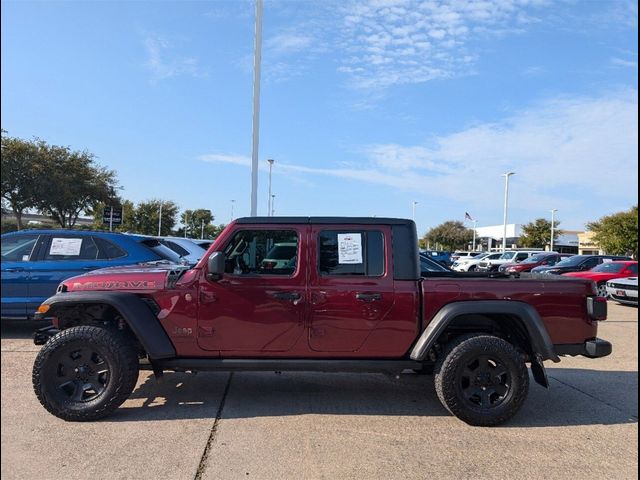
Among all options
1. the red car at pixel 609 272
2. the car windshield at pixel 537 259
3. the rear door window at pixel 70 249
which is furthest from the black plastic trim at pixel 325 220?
the car windshield at pixel 537 259

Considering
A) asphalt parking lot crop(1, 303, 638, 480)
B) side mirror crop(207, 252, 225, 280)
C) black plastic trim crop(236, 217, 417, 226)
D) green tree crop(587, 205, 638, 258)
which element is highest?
green tree crop(587, 205, 638, 258)

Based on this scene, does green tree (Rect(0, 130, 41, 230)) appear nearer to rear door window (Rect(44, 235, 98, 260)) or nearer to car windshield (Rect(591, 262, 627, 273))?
rear door window (Rect(44, 235, 98, 260))

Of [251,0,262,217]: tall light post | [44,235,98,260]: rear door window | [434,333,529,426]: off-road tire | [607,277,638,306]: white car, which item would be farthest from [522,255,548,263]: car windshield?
[44,235,98,260]: rear door window

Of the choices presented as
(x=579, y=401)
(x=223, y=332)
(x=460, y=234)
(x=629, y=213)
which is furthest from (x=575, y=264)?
(x=460, y=234)

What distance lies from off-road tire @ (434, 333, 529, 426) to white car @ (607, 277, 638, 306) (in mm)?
10878

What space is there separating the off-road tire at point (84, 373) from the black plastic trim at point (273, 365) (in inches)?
13.3

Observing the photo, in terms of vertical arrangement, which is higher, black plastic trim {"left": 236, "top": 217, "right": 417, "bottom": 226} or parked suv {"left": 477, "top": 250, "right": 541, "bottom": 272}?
black plastic trim {"left": 236, "top": 217, "right": 417, "bottom": 226}

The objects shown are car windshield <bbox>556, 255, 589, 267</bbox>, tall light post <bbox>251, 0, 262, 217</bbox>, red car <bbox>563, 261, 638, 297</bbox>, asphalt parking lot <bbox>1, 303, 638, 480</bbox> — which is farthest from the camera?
car windshield <bbox>556, 255, 589, 267</bbox>

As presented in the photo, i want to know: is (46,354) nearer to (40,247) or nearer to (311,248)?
(311,248)

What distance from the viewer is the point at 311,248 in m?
4.68

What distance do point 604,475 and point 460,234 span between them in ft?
238

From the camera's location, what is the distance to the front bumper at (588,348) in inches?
182

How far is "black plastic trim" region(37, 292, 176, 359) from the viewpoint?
4406 mm

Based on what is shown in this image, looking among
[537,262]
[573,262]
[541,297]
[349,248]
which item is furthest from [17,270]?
[537,262]
